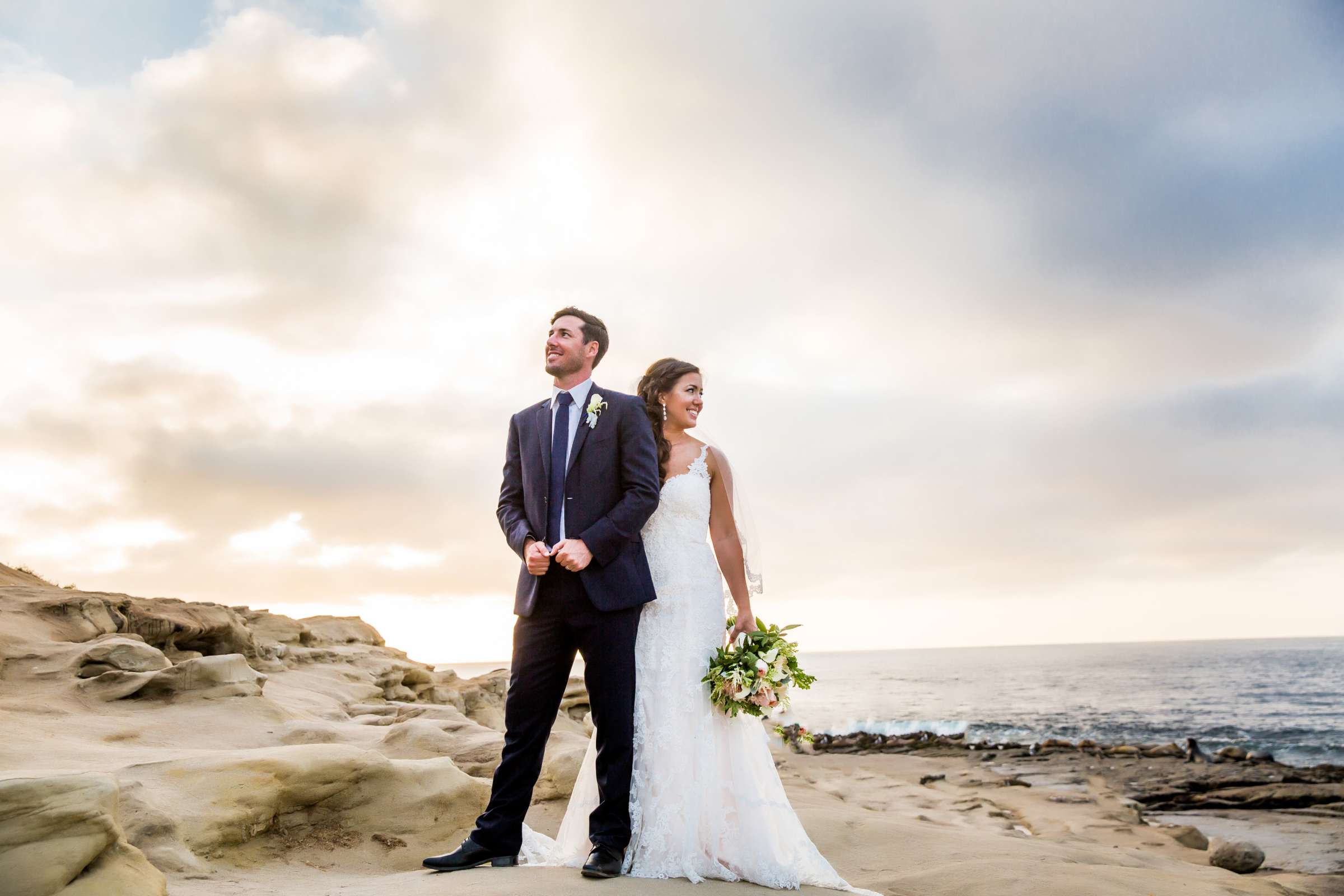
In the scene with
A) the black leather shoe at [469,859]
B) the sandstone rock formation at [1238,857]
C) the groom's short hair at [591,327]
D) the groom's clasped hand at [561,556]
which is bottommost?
the sandstone rock formation at [1238,857]

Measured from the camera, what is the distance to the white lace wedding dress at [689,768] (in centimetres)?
383

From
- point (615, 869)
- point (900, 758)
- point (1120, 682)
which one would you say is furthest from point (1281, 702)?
point (615, 869)

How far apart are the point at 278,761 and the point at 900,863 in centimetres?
384

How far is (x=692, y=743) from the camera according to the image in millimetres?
4043

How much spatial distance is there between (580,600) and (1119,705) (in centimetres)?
3736

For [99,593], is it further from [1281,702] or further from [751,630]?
[1281,702]

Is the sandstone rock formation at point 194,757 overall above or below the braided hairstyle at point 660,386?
below

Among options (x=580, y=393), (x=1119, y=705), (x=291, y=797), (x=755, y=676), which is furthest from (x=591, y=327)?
(x=1119, y=705)

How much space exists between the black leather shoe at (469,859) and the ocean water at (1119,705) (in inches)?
72.7

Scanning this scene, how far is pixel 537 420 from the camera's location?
168 inches

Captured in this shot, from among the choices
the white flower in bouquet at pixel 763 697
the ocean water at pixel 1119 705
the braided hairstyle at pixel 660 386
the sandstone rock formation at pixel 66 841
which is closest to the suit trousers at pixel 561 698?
the white flower in bouquet at pixel 763 697

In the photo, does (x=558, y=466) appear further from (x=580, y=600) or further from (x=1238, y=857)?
(x=1238, y=857)

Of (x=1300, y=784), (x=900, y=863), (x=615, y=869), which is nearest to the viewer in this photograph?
(x=615, y=869)

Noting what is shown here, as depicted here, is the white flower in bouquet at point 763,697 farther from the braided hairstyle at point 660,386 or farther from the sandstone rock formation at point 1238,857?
the sandstone rock formation at point 1238,857
